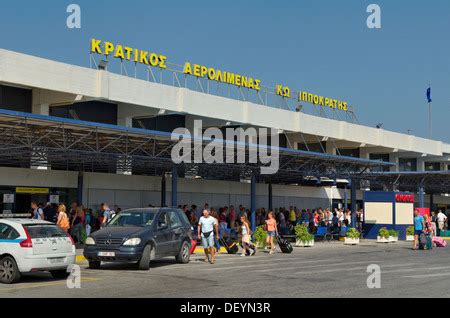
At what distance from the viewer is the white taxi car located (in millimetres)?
15016

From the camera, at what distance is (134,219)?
19.6 metres

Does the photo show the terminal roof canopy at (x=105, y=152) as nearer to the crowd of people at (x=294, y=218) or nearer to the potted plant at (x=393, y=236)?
the crowd of people at (x=294, y=218)

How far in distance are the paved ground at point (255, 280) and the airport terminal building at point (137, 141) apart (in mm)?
6272

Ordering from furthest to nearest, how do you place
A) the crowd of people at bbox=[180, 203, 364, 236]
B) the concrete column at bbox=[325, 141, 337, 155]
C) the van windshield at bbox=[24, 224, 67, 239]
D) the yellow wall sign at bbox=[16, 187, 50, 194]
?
the concrete column at bbox=[325, 141, 337, 155] < the crowd of people at bbox=[180, 203, 364, 236] < the yellow wall sign at bbox=[16, 187, 50, 194] < the van windshield at bbox=[24, 224, 67, 239]

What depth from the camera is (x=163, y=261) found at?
2194 cm

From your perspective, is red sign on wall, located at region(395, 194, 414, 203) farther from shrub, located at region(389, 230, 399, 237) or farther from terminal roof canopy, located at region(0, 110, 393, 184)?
terminal roof canopy, located at region(0, 110, 393, 184)

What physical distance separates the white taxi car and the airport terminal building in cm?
518

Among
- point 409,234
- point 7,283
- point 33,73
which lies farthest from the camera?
point 409,234

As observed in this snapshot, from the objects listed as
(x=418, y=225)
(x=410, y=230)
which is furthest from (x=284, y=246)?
(x=410, y=230)

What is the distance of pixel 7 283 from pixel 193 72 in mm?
26333

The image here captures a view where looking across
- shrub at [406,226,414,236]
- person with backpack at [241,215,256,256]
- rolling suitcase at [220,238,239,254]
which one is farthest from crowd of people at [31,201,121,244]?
shrub at [406,226,414,236]

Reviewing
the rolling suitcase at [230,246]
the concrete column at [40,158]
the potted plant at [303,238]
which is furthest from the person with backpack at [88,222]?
the potted plant at [303,238]

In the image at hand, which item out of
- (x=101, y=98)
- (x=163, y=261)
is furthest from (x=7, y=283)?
(x=101, y=98)
